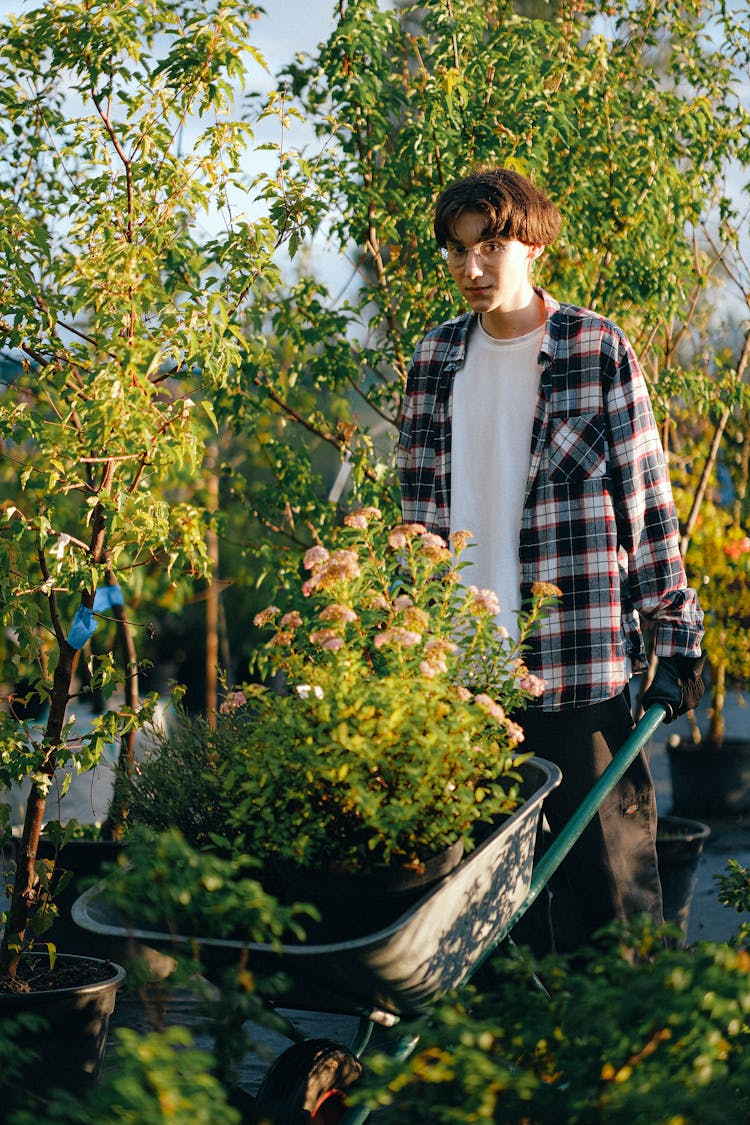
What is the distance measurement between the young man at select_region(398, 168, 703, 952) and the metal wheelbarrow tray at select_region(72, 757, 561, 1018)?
1.69 feet

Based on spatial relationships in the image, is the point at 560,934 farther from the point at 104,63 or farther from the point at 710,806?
the point at 710,806

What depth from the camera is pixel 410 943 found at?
5.44 ft

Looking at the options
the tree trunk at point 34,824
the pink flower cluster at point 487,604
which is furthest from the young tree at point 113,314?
the pink flower cluster at point 487,604

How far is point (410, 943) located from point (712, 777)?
14.7 ft

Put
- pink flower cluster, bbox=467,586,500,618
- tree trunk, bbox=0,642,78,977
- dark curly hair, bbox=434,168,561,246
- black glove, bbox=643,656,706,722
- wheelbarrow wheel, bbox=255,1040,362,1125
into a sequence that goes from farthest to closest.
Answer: tree trunk, bbox=0,642,78,977 → dark curly hair, bbox=434,168,561,246 → black glove, bbox=643,656,706,722 → pink flower cluster, bbox=467,586,500,618 → wheelbarrow wheel, bbox=255,1040,362,1125

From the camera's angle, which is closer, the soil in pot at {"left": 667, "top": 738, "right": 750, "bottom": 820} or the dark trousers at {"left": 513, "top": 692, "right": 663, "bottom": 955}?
the dark trousers at {"left": 513, "top": 692, "right": 663, "bottom": 955}

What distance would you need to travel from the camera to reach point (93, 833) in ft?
13.0

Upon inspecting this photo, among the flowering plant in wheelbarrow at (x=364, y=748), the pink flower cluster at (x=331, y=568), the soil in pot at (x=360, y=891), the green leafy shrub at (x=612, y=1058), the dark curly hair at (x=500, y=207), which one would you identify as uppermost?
the dark curly hair at (x=500, y=207)

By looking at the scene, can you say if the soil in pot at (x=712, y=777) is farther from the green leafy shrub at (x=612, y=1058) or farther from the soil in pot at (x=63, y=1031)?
the green leafy shrub at (x=612, y=1058)

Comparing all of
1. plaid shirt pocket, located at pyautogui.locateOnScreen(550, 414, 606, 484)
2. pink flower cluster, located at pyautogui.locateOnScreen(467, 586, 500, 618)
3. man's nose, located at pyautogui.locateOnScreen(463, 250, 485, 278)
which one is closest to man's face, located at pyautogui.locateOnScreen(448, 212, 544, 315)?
man's nose, located at pyautogui.locateOnScreen(463, 250, 485, 278)

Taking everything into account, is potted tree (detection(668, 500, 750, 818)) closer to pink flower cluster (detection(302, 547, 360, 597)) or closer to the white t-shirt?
the white t-shirt

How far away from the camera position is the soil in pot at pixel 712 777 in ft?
19.2

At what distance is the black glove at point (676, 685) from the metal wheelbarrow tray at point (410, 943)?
392 millimetres

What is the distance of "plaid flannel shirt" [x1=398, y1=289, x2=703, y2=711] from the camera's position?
7.96 feet
